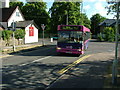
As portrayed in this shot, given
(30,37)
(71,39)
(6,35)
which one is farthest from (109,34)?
(71,39)

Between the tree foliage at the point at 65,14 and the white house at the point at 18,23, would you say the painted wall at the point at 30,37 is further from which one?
the tree foliage at the point at 65,14

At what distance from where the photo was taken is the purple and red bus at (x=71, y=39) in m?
15.6

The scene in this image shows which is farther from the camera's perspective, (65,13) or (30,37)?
(65,13)

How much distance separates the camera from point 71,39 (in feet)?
51.8

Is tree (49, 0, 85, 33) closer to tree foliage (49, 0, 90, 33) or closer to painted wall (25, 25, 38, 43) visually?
tree foliage (49, 0, 90, 33)

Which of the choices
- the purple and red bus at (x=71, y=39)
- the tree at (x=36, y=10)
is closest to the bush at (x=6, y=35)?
the purple and red bus at (x=71, y=39)

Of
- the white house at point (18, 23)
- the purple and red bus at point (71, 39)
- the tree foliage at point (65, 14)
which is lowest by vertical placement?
the purple and red bus at point (71, 39)

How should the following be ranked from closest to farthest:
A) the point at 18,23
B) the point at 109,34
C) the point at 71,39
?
the point at 71,39, the point at 18,23, the point at 109,34

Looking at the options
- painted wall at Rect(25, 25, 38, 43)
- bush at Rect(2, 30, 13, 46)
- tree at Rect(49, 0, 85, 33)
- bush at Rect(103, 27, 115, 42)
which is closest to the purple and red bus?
bush at Rect(2, 30, 13, 46)

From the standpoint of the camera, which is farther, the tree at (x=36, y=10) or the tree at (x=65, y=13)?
the tree at (x=36, y=10)

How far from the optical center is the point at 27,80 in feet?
25.3

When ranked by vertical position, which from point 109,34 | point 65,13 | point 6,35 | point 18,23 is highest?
point 65,13

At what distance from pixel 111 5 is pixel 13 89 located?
735 cm

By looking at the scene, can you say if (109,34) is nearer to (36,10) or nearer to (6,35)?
(36,10)
